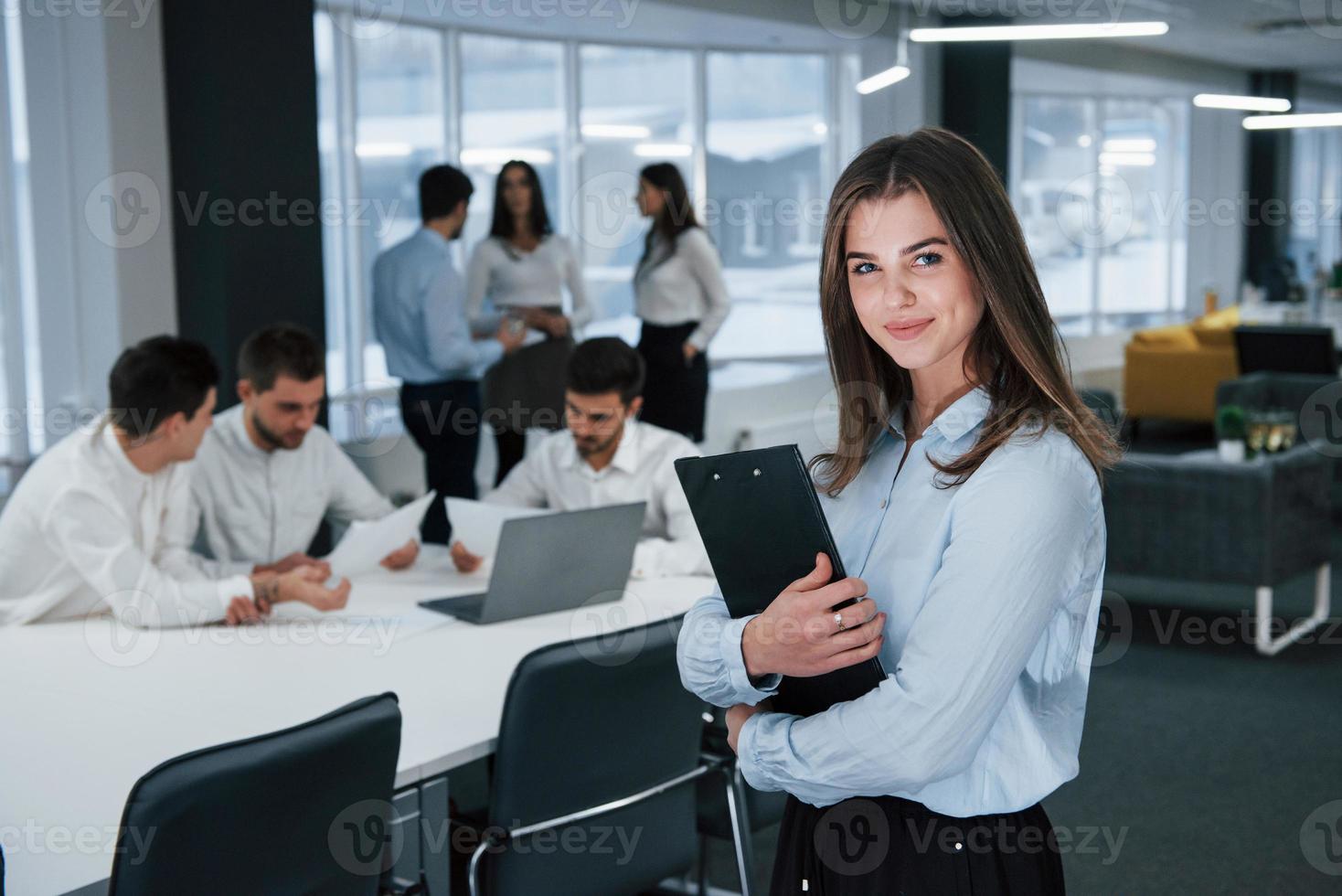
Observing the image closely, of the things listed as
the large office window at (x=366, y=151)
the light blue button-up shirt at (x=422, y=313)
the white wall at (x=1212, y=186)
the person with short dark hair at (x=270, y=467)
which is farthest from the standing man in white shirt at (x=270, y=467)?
the white wall at (x=1212, y=186)

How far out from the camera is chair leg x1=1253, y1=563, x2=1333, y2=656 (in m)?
4.98

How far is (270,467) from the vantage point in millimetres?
3598

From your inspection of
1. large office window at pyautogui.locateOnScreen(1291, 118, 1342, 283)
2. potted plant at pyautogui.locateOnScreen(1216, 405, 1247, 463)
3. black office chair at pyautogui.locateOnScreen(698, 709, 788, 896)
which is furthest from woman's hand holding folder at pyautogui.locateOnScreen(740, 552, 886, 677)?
large office window at pyautogui.locateOnScreen(1291, 118, 1342, 283)

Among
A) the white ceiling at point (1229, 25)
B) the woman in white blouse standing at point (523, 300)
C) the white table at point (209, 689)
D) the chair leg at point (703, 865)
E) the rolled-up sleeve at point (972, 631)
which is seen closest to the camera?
the rolled-up sleeve at point (972, 631)

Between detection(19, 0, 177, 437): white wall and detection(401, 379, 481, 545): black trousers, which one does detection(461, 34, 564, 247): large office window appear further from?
detection(19, 0, 177, 437): white wall

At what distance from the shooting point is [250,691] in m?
2.43

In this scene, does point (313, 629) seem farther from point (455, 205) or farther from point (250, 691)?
point (455, 205)

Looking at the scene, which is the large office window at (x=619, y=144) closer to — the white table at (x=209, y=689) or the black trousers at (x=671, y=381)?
the black trousers at (x=671, y=381)

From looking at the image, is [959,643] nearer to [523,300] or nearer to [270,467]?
[270,467]

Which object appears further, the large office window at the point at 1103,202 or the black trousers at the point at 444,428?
the large office window at the point at 1103,202

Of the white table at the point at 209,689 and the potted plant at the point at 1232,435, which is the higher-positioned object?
the potted plant at the point at 1232,435

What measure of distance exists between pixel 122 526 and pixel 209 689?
0.66 m

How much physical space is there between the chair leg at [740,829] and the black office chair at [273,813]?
844mm

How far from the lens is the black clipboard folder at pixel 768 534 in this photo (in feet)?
4.38
